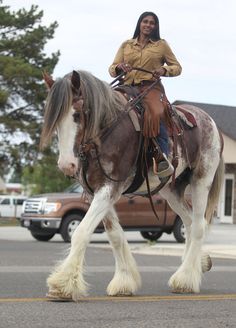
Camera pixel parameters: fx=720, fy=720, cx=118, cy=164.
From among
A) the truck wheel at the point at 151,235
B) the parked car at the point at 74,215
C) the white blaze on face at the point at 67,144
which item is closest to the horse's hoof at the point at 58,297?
the white blaze on face at the point at 67,144

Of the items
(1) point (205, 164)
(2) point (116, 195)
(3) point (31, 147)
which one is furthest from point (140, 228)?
(3) point (31, 147)

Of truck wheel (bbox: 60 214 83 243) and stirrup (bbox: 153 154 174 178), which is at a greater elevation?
stirrup (bbox: 153 154 174 178)

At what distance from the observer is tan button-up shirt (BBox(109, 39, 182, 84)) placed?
8.42m

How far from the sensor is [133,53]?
8.48 metres

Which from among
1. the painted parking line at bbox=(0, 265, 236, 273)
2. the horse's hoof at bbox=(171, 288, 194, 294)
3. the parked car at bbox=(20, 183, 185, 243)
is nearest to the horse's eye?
the horse's hoof at bbox=(171, 288, 194, 294)

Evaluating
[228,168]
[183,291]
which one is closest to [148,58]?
[183,291]

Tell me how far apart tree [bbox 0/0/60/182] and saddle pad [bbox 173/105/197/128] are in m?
30.0

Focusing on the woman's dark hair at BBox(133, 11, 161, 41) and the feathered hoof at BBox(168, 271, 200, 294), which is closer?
the feathered hoof at BBox(168, 271, 200, 294)

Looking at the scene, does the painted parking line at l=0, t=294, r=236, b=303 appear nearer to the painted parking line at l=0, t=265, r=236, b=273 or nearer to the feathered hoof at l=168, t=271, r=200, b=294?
the feathered hoof at l=168, t=271, r=200, b=294

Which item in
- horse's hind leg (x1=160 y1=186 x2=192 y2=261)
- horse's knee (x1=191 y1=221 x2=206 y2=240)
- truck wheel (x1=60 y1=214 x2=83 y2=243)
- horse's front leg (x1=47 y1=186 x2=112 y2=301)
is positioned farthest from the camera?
truck wheel (x1=60 y1=214 x2=83 y2=243)

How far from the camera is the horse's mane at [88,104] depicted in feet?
23.3

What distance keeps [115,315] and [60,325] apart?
0.71 metres

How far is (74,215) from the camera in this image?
19750mm

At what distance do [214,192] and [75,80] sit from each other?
114 inches
